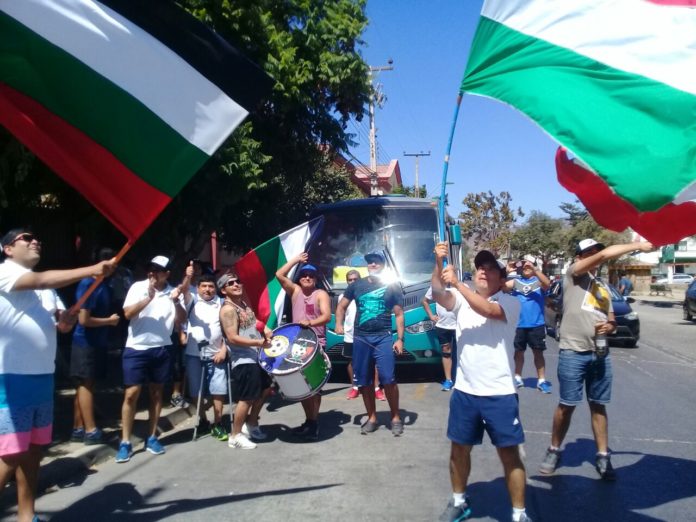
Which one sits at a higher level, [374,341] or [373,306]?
[373,306]

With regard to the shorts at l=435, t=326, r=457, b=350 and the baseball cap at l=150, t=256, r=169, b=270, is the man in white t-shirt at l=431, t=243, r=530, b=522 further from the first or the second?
the shorts at l=435, t=326, r=457, b=350

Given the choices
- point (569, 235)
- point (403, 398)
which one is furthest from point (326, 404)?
point (569, 235)

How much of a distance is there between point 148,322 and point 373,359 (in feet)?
7.65

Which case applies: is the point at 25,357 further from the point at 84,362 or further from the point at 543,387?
the point at 543,387

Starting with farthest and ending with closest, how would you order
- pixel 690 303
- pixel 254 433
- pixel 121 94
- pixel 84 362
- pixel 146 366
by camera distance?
pixel 690 303, pixel 254 433, pixel 84 362, pixel 146 366, pixel 121 94

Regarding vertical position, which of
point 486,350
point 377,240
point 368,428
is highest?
point 377,240

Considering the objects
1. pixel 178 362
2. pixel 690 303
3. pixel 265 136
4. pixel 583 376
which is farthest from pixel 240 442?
pixel 690 303

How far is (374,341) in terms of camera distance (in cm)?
699

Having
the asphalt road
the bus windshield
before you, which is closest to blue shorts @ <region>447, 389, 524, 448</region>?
the asphalt road

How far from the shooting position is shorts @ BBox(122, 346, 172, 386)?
243 inches

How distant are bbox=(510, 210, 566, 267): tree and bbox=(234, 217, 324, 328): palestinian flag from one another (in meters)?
45.1

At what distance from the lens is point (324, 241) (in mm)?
11062

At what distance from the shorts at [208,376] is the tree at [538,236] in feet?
149

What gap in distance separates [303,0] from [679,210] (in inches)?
275
